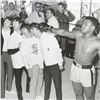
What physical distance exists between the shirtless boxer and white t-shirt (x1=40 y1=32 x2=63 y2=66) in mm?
202

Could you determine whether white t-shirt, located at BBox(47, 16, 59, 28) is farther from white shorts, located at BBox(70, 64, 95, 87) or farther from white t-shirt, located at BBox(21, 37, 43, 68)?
white shorts, located at BBox(70, 64, 95, 87)

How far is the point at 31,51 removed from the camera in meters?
2.09

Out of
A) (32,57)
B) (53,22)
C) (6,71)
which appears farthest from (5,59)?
(53,22)

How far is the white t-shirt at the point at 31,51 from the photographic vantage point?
2.08 metres

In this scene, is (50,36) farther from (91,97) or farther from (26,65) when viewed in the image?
(91,97)

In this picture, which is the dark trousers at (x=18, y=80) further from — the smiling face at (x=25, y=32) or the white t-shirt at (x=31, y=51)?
the smiling face at (x=25, y=32)

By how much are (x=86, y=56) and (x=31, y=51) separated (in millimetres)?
458

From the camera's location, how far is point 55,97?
86.4 inches

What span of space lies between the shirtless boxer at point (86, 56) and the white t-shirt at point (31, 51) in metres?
0.33

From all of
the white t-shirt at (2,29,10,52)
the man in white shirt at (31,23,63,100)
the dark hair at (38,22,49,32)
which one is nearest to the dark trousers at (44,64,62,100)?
the man in white shirt at (31,23,63,100)

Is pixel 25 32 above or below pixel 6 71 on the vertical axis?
above

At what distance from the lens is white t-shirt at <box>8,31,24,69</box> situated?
7.09ft

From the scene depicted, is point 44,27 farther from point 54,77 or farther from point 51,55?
point 54,77

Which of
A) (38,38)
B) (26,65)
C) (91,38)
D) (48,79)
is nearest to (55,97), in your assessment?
(48,79)
